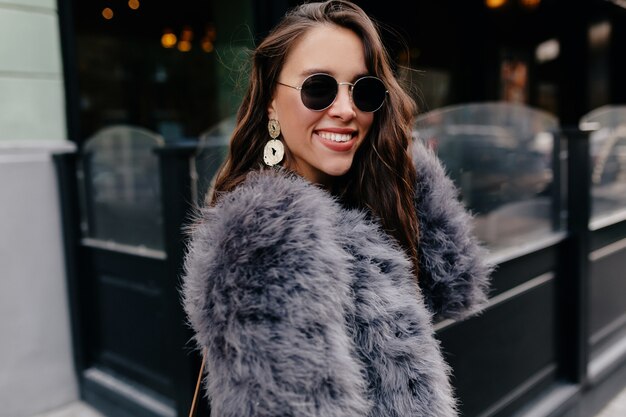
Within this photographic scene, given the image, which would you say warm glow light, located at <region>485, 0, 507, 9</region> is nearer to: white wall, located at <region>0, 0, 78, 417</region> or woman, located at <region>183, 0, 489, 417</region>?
white wall, located at <region>0, 0, 78, 417</region>

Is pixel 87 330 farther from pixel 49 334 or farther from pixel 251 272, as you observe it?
pixel 251 272

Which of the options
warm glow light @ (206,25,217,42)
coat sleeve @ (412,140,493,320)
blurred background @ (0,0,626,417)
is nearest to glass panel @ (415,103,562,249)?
blurred background @ (0,0,626,417)

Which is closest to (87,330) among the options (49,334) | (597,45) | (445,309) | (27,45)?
(49,334)

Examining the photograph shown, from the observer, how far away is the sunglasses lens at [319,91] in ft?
4.33

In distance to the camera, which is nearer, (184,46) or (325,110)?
(325,110)

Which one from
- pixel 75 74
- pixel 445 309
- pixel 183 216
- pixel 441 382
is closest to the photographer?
pixel 441 382

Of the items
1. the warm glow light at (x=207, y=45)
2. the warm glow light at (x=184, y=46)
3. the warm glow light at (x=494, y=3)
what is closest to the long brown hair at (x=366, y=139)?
the warm glow light at (x=207, y=45)

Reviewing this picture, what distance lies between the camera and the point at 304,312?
3.59ft

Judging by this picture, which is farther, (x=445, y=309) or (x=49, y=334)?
(x=49, y=334)

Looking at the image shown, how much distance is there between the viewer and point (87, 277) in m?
3.88

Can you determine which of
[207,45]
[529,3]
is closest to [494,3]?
[529,3]

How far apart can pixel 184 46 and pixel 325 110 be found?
527 centimetres

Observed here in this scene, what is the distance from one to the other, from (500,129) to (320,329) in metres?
2.55

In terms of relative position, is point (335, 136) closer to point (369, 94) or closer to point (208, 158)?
point (369, 94)
